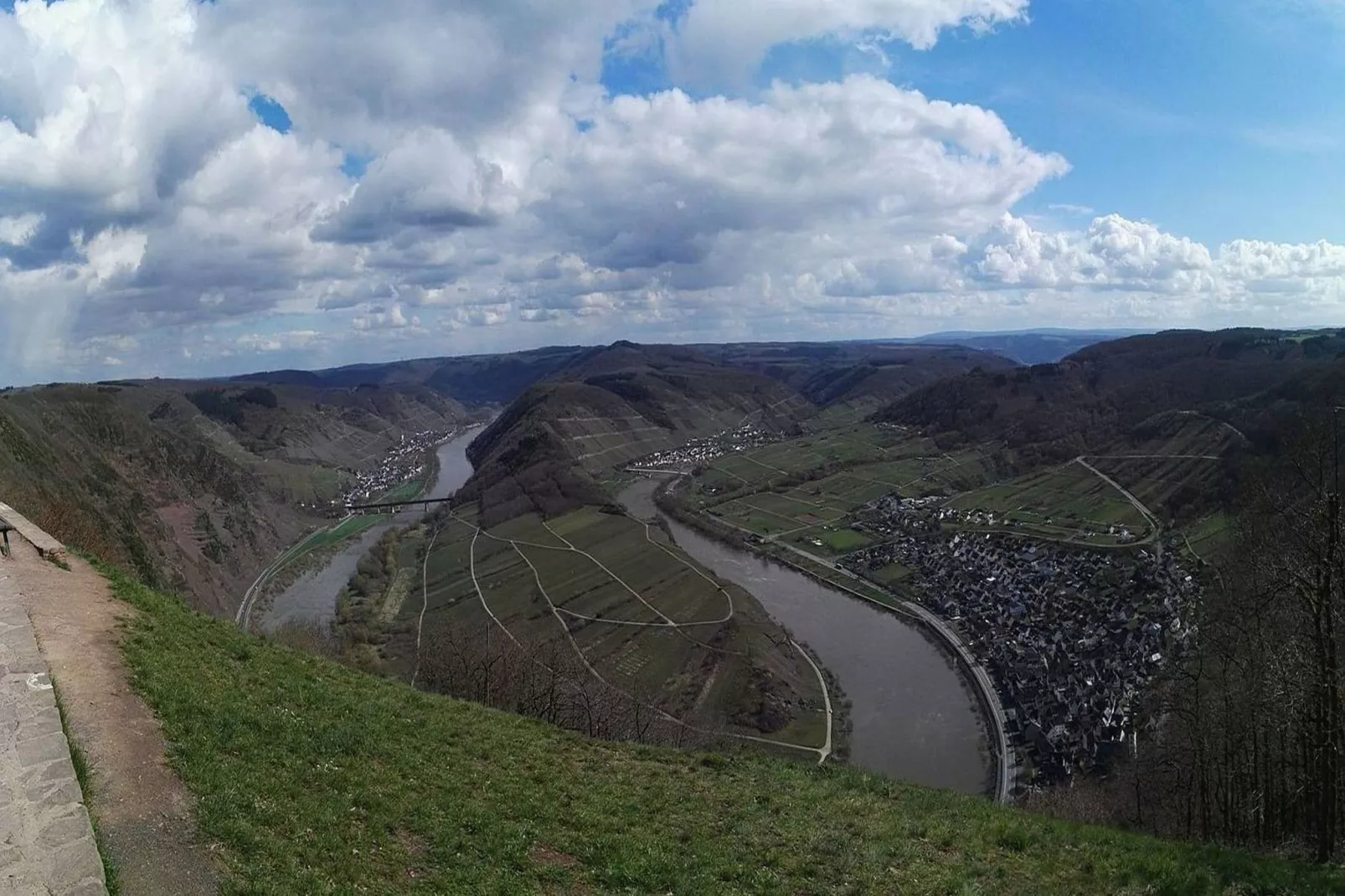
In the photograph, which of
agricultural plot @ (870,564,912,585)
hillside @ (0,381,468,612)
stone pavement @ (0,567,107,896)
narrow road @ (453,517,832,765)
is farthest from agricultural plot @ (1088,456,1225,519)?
hillside @ (0,381,468,612)

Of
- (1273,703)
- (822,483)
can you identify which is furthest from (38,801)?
(822,483)

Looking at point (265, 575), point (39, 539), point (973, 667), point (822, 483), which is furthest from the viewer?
point (822, 483)

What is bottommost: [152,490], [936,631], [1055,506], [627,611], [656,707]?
[936,631]

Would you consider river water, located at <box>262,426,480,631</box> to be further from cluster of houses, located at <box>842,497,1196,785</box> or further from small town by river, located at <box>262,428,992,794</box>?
cluster of houses, located at <box>842,497,1196,785</box>

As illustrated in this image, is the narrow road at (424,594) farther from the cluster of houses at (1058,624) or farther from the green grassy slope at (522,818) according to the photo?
the cluster of houses at (1058,624)

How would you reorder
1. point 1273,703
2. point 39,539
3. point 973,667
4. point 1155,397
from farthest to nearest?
point 1155,397 < point 973,667 < point 39,539 < point 1273,703

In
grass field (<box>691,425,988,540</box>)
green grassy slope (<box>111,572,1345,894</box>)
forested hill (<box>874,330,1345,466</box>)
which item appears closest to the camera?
green grassy slope (<box>111,572,1345,894</box>)

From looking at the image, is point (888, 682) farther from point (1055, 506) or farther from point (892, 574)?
point (1055, 506)
